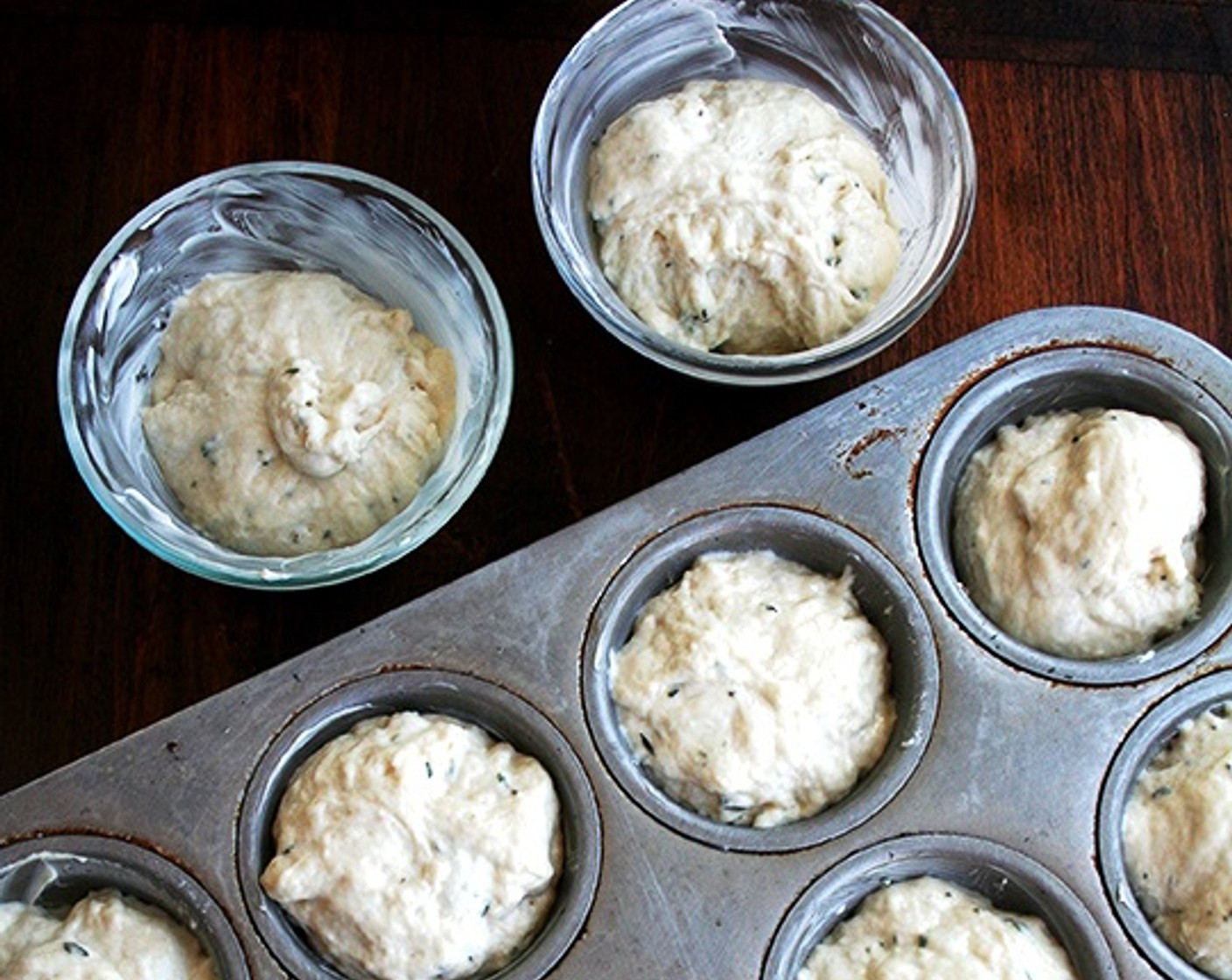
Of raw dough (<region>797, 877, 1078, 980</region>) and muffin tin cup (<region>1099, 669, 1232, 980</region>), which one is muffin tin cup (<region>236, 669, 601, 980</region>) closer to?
raw dough (<region>797, 877, 1078, 980</region>)

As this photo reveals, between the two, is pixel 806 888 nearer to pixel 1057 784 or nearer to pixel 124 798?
pixel 1057 784

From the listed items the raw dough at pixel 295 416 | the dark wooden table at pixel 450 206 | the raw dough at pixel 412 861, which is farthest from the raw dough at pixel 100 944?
the raw dough at pixel 295 416

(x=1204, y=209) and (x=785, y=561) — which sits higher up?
(x=1204, y=209)

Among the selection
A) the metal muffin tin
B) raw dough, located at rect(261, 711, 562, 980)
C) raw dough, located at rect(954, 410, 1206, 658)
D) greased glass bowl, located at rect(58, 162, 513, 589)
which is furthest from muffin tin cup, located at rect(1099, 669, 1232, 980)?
greased glass bowl, located at rect(58, 162, 513, 589)

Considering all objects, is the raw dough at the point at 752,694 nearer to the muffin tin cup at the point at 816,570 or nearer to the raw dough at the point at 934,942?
the muffin tin cup at the point at 816,570

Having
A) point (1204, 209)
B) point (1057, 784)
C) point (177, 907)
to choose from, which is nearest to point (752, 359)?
point (1057, 784)

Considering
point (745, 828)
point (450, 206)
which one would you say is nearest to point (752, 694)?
point (745, 828)
